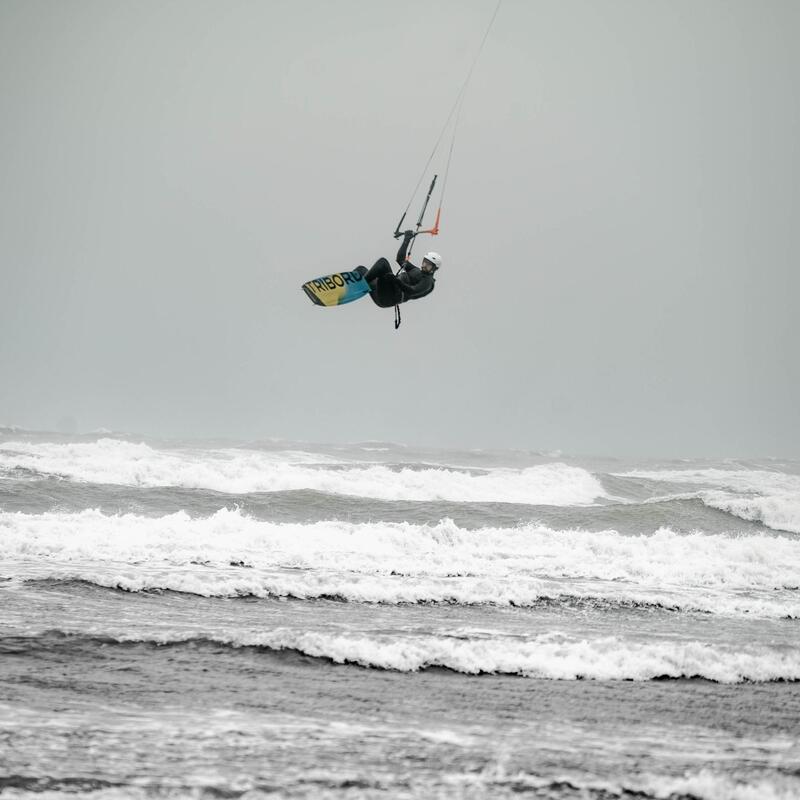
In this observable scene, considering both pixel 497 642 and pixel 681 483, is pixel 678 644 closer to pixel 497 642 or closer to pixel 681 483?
pixel 497 642

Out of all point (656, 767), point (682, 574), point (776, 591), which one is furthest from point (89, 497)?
point (656, 767)

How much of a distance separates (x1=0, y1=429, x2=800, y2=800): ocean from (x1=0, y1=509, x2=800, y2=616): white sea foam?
0.06 metres

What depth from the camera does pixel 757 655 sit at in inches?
287

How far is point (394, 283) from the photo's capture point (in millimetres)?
11320

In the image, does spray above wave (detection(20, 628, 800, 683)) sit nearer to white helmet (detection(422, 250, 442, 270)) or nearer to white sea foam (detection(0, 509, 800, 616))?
white sea foam (detection(0, 509, 800, 616))

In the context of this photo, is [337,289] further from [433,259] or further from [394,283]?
[433,259]

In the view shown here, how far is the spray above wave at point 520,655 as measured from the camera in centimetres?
652

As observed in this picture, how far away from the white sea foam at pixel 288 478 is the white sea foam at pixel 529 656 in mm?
14125

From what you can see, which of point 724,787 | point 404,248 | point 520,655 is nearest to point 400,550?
point 404,248

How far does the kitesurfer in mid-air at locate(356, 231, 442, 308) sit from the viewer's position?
441 inches

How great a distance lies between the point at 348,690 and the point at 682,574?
8.13m

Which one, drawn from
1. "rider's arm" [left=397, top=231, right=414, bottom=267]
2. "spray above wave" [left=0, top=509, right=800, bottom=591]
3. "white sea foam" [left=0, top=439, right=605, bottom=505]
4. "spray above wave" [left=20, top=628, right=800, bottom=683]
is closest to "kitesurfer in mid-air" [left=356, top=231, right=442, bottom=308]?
"rider's arm" [left=397, top=231, right=414, bottom=267]

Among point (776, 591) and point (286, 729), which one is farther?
point (776, 591)

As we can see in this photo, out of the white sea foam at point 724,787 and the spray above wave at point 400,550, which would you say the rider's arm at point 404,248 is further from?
the white sea foam at point 724,787
